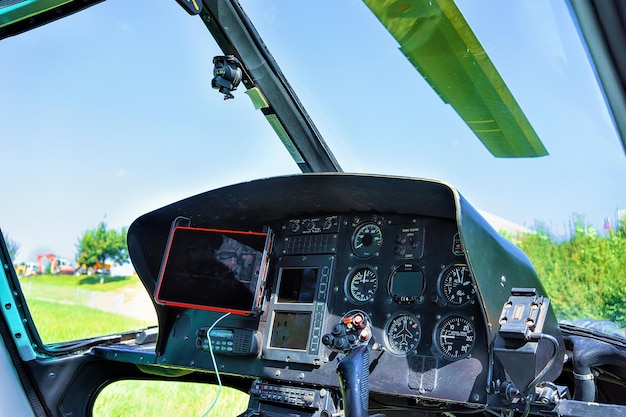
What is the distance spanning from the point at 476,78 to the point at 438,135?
77 centimetres

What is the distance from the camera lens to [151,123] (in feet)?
12.8

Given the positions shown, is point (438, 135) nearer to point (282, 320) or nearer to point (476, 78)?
point (476, 78)

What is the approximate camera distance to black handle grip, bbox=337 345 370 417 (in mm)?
1780

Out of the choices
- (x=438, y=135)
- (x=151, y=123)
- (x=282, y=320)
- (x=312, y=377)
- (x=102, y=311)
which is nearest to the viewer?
(x=312, y=377)

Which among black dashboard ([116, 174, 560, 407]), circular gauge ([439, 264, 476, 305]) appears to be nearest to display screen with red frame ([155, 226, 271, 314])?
black dashboard ([116, 174, 560, 407])

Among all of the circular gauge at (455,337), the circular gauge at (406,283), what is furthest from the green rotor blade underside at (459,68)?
the circular gauge at (455,337)

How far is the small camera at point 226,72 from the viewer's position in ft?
8.91

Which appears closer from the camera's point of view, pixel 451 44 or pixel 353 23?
pixel 451 44

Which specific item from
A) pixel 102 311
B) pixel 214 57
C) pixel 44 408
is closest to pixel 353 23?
pixel 214 57

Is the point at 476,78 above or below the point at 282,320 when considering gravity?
above

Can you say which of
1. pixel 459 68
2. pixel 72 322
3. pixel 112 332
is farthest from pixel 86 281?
pixel 459 68

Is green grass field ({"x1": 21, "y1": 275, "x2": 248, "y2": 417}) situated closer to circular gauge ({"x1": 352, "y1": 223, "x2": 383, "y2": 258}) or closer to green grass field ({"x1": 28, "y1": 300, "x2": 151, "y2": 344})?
green grass field ({"x1": 28, "y1": 300, "x2": 151, "y2": 344})

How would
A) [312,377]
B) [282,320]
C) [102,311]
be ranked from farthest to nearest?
[102,311]
[282,320]
[312,377]

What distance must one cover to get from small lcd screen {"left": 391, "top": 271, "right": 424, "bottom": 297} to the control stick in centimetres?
19
